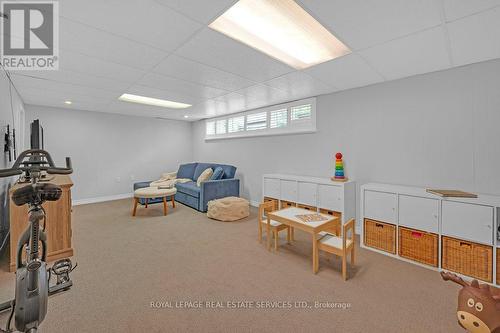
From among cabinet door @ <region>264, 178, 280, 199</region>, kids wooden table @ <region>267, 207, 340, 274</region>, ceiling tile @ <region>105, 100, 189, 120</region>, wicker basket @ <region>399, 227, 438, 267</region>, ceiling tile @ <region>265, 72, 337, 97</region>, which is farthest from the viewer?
ceiling tile @ <region>105, 100, 189, 120</region>

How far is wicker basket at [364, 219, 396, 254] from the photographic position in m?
2.70

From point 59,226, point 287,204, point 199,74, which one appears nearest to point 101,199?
point 59,226

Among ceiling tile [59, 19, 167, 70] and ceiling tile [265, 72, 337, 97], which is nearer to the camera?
ceiling tile [59, 19, 167, 70]

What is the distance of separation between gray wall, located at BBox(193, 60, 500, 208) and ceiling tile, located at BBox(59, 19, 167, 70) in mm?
2853

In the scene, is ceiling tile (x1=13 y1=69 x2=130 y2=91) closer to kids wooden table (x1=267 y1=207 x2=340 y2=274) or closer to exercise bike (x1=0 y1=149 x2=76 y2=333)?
exercise bike (x1=0 y1=149 x2=76 y2=333)

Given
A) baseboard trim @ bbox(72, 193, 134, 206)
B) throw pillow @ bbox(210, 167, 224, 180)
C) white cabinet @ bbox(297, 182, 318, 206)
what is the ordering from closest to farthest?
1. white cabinet @ bbox(297, 182, 318, 206)
2. throw pillow @ bbox(210, 167, 224, 180)
3. baseboard trim @ bbox(72, 193, 134, 206)

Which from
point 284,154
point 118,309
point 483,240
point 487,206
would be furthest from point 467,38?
point 118,309

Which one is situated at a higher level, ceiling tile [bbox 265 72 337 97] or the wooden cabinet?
ceiling tile [bbox 265 72 337 97]

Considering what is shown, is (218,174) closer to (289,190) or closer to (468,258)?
(289,190)

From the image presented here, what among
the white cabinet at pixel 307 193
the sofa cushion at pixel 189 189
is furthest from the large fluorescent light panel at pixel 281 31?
the sofa cushion at pixel 189 189

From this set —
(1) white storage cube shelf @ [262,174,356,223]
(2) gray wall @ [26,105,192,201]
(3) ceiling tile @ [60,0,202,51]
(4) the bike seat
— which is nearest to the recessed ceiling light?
(2) gray wall @ [26,105,192,201]

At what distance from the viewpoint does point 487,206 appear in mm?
2078

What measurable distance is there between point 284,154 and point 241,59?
2477 mm

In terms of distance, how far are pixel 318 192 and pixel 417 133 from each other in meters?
1.56
